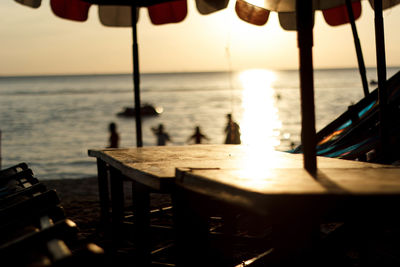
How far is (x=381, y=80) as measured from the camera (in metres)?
4.20

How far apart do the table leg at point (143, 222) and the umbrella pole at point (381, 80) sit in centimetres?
207

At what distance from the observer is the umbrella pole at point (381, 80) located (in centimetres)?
416

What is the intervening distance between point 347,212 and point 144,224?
189cm

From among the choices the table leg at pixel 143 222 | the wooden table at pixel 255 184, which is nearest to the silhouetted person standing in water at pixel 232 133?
the wooden table at pixel 255 184

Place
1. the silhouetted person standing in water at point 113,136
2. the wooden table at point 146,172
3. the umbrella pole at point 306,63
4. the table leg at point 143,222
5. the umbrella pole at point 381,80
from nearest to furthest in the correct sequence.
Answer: the umbrella pole at point 306,63, the wooden table at point 146,172, the table leg at point 143,222, the umbrella pole at point 381,80, the silhouetted person standing in water at point 113,136

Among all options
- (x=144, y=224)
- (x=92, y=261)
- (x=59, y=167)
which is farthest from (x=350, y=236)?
(x=59, y=167)

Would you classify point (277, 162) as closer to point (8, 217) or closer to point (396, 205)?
point (396, 205)

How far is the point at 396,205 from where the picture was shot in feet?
6.24

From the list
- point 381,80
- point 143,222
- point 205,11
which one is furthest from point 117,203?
point 381,80

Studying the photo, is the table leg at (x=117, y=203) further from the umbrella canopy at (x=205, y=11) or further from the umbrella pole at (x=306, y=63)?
the umbrella pole at (x=306, y=63)

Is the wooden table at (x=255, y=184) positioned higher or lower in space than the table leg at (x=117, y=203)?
higher

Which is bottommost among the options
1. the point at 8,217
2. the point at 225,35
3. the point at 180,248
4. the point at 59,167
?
the point at 59,167

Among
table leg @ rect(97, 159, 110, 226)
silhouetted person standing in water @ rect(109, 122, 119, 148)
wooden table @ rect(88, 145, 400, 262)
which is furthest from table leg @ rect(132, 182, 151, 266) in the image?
silhouetted person standing in water @ rect(109, 122, 119, 148)

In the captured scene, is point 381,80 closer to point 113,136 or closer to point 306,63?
point 306,63
